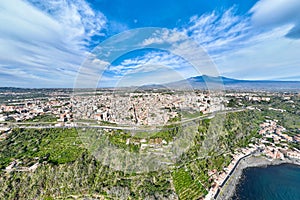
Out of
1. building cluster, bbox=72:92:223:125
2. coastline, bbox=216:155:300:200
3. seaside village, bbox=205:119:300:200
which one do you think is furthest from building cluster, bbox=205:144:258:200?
building cluster, bbox=72:92:223:125

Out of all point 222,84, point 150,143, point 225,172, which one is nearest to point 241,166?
point 225,172

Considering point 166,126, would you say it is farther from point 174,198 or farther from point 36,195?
point 36,195

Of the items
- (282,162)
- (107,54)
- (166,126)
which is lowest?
(282,162)

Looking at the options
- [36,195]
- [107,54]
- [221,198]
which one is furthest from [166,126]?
[36,195]

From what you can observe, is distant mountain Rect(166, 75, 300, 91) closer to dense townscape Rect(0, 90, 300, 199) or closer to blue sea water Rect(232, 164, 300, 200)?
dense townscape Rect(0, 90, 300, 199)

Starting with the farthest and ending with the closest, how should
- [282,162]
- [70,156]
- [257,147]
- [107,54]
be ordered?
[257,147]
[282,162]
[70,156]
[107,54]

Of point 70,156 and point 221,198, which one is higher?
point 70,156
